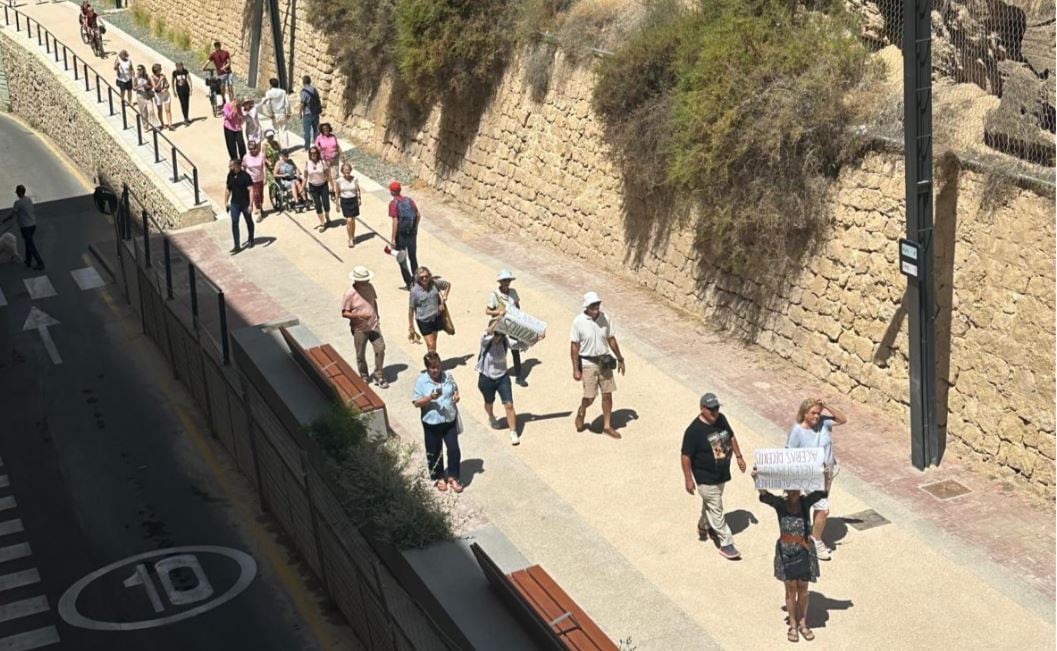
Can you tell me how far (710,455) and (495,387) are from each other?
3.48 m

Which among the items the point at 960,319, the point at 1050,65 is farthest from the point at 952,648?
the point at 1050,65

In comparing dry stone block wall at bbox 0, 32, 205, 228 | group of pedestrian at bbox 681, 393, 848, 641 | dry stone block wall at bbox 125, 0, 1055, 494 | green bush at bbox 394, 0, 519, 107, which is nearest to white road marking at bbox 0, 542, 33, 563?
group of pedestrian at bbox 681, 393, 848, 641

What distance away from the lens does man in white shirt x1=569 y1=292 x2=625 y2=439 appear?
48.5 ft

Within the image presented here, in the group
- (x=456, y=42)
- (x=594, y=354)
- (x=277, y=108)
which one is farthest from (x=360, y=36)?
(x=594, y=354)

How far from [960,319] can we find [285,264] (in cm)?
1100

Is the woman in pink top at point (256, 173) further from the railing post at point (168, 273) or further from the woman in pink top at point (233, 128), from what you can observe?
the railing post at point (168, 273)

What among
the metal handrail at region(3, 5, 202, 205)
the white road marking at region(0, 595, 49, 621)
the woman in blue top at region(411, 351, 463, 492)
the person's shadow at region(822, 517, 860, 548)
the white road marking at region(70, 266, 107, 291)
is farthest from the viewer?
the metal handrail at region(3, 5, 202, 205)

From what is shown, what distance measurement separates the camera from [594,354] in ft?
49.1

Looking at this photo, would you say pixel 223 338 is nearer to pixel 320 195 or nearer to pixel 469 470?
Answer: pixel 469 470

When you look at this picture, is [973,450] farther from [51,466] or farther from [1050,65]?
[51,466]

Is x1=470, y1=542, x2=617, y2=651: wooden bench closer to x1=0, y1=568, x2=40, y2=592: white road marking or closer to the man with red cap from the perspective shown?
x1=0, y1=568, x2=40, y2=592: white road marking

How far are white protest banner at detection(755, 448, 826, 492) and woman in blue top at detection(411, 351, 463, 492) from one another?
10.9ft

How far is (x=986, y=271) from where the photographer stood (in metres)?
14.1

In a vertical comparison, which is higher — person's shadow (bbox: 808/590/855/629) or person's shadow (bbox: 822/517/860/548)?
person's shadow (bbox: 822/517/860/548)
